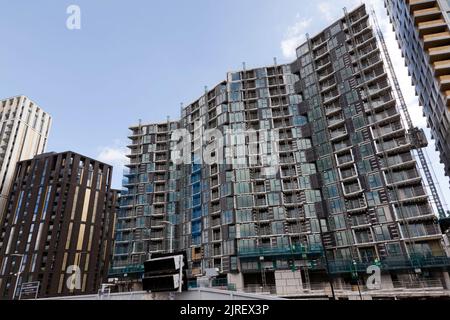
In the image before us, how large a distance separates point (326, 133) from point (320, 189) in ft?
38.0

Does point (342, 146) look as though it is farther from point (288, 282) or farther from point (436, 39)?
point (288, 282)

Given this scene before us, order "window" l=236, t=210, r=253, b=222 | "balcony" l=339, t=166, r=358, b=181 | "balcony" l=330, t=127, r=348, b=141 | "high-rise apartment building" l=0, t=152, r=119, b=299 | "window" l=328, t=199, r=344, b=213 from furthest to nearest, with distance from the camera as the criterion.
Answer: "high-rise apartment building" l=0, t=152, r=119, b=299, "balcony" l=330, t=127, r=348, b=141, "window" l=236, t=210, r=253, b=222, "balcony" l=339, t=166, r=358, b=181, "window" l=328, t=199, r=344, b=213

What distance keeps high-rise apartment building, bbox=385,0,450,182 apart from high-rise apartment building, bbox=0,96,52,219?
407 ft

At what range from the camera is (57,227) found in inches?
3418

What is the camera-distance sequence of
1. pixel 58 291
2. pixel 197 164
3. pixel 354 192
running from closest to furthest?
pixel 354 192, pixel 197 164, pixel 58 291

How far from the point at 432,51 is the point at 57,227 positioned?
95.9 m

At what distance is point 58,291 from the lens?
80250 millimetres

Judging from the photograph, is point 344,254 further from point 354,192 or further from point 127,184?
point 127,184

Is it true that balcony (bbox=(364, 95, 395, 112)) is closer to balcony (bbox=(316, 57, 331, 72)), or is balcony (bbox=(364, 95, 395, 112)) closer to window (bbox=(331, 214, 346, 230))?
balcony (bbox=(316, 57, 331, 72))

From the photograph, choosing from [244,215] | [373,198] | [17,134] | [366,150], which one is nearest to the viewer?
[373,198]

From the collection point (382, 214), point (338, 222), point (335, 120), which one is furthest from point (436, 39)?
point (338, 222)

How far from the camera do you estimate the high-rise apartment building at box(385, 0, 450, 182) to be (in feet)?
150

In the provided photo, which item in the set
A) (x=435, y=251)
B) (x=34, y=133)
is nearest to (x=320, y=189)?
(x=435, y=251)

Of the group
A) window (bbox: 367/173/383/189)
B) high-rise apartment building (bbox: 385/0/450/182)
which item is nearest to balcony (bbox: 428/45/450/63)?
high-rise apartment building (bbox: 385/0/450/182)
